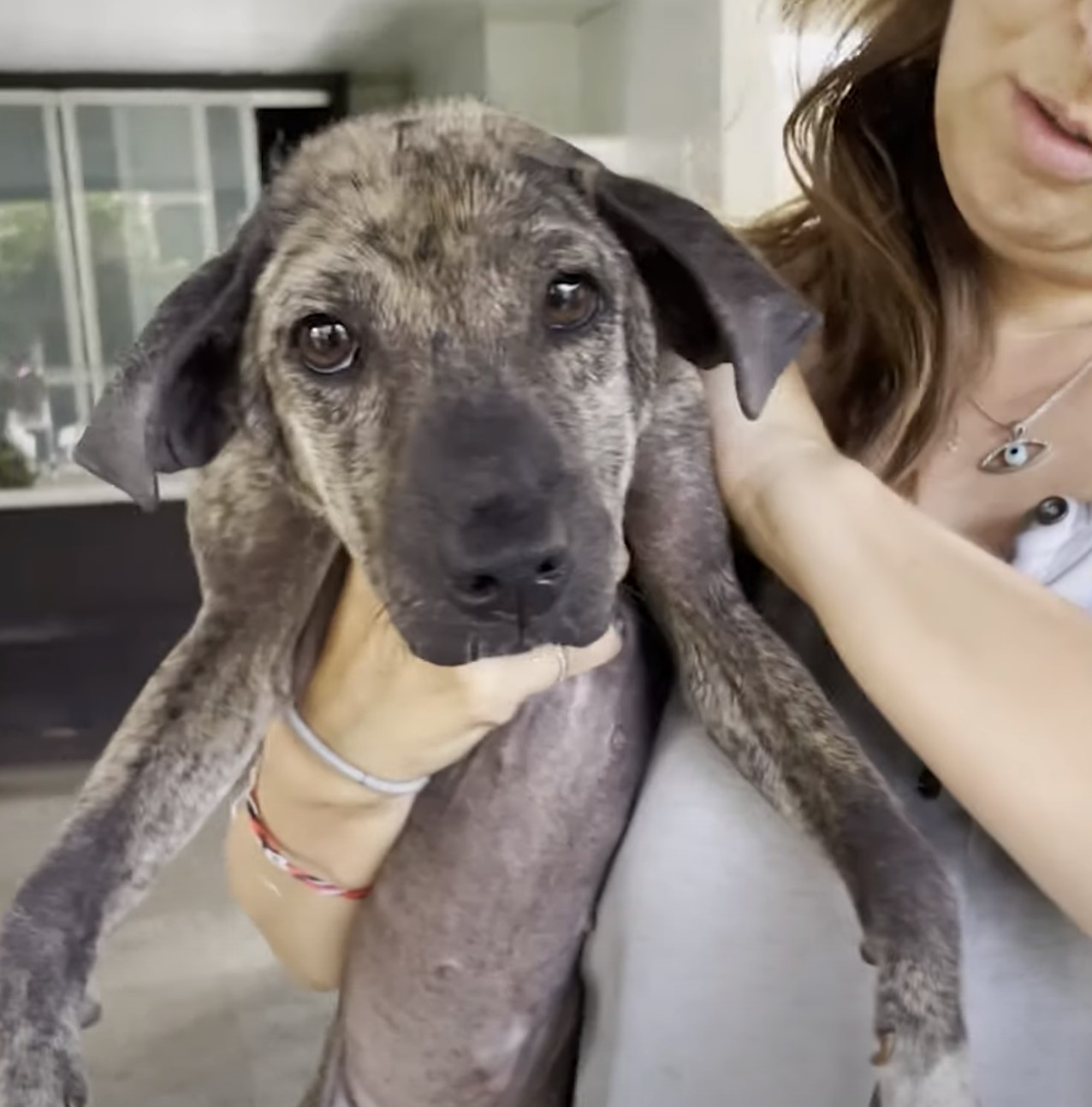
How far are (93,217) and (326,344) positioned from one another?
198 inches

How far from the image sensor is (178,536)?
483 cm

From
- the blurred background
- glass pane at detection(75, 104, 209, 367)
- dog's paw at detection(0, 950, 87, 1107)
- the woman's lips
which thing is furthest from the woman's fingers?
glass pane at detection(75, 104, 209, 367)

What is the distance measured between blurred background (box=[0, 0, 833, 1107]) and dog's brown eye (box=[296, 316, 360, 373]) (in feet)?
3.03

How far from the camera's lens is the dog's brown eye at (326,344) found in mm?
1065

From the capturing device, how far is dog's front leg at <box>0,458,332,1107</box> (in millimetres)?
1087

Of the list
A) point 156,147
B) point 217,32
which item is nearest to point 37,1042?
point 217,32

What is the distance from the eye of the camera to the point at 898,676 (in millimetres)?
988

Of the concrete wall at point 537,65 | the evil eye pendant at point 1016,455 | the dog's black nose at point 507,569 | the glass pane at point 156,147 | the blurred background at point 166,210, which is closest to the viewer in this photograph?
the dog's black nose at point 507,569

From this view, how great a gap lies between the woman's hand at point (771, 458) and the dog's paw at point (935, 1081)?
13.4 inches

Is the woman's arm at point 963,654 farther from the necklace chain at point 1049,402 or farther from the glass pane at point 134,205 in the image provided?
the glass pane at point 134,205

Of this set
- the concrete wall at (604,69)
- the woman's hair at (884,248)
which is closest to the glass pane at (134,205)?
the concrete wall at (604,69)

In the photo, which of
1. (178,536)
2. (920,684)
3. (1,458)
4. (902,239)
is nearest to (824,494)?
(920,684)

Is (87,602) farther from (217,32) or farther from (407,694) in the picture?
(407,694)

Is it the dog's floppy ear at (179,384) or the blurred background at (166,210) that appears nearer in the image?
the dog's floppy ear at (179,384)
